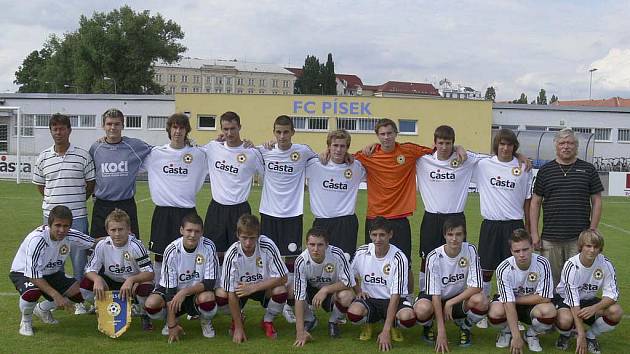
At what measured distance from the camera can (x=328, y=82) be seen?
83.2 metres

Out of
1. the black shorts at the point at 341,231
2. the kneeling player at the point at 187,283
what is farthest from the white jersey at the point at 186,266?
the black shorts at the point at 341,231

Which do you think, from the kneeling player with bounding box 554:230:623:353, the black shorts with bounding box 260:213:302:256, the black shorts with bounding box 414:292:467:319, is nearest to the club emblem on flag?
the black shorts with bounding box 260:213:302:256

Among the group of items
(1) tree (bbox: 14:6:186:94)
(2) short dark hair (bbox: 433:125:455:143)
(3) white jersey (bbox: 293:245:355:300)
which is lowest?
(3) white jersey (bbox: 293:245:355:300)

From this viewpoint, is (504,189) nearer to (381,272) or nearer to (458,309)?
(458,309)

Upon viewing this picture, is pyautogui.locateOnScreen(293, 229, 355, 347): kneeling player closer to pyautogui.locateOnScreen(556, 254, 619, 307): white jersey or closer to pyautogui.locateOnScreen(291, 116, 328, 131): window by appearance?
pyautogui.locateOnScreen(556, 254, 619, 307): white jersey

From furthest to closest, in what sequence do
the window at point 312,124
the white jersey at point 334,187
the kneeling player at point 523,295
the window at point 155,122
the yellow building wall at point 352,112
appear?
1. the window at point 155,122
2. the window at point 312,124
3. the yellow building wall at point 352,112
4. the white jersey at point 334,187
5. the kneeling player at point 523,295

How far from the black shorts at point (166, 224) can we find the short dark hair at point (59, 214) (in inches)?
31.5

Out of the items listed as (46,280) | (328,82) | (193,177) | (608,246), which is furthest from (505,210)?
(328,82)

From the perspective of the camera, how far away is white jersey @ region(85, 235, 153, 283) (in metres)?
4.96

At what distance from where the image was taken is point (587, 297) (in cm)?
472

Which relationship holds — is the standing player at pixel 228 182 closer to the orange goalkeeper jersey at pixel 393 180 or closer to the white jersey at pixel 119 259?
the white jersey at pixel 119 259

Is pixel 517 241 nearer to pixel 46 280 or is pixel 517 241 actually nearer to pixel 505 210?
pixel 505 210

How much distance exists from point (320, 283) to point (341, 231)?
0.64 meters

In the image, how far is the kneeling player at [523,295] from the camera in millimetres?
4594
